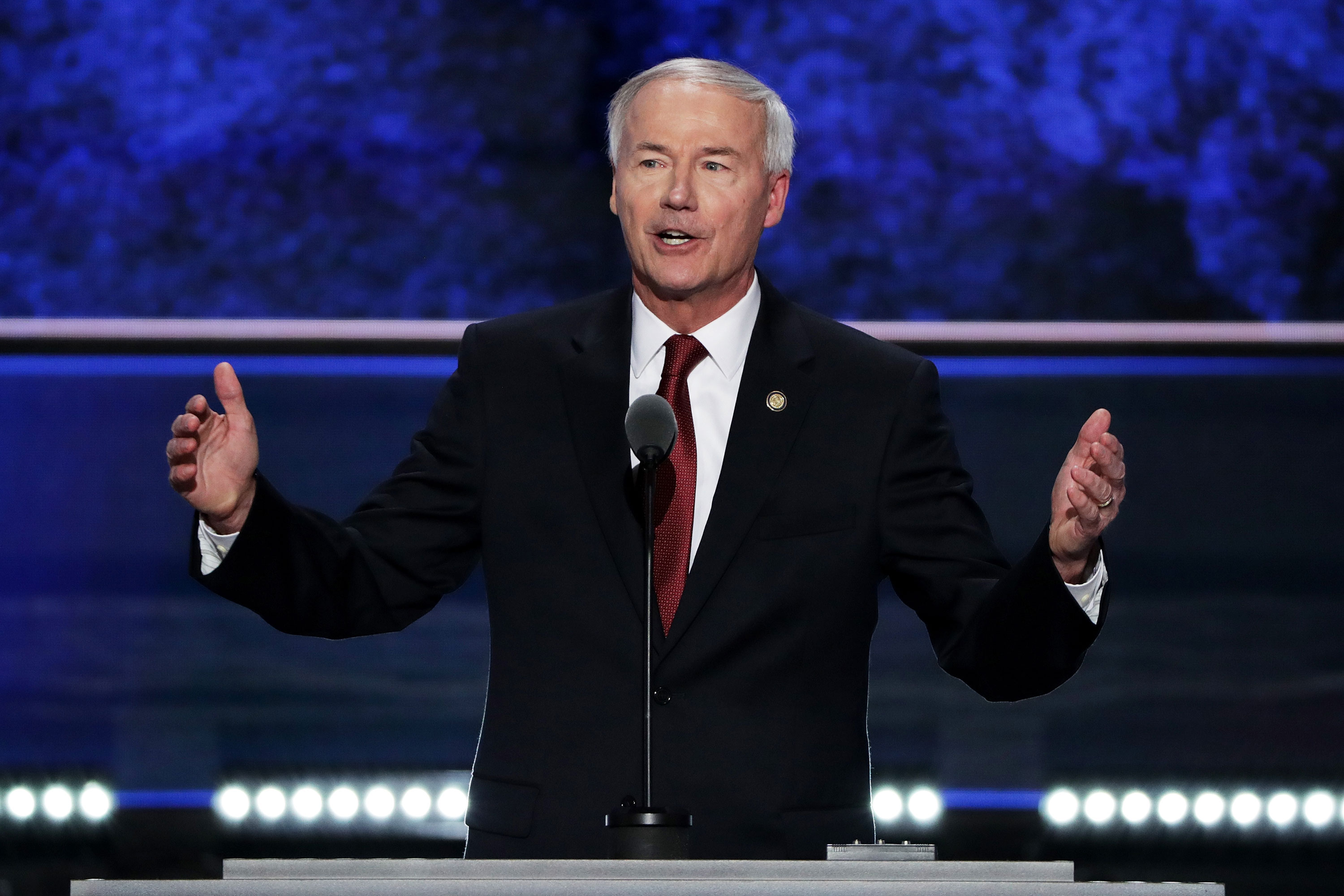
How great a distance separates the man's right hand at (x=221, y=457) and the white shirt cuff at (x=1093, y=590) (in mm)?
821

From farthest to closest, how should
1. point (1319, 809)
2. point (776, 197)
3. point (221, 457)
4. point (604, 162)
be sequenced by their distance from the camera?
point (604, 162) → point (1319, 809) → point (776, 197) → point (221, 457)

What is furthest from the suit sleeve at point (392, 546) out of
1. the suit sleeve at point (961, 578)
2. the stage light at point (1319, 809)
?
the stage light at point (1319, 809)

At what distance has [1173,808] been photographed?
12.4 ft

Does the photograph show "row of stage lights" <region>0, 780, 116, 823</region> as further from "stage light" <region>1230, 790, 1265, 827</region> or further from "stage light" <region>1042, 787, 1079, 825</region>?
"stage light" <region>1230, 790, 1265, 827</region>

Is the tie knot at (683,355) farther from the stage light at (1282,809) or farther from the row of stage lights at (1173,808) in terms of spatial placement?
the stage light at (1282,809)

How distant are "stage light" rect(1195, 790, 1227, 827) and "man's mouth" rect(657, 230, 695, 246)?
8.21ft

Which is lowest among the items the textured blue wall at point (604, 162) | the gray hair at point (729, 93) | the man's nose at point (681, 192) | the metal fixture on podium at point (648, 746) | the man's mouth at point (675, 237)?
the metal fixture on podium at point (648, 746)

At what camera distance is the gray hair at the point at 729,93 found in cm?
195

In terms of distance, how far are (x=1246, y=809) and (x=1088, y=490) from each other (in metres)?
2.72

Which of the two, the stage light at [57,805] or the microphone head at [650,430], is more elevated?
the stage light at [57,805]

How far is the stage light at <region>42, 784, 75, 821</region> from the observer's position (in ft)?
12.3

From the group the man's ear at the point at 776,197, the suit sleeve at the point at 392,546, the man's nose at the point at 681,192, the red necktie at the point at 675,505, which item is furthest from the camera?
the man's ear at the point at 776,197

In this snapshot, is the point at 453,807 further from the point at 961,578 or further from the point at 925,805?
the point at 961,578

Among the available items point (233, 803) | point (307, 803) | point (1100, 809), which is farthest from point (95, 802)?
point (1100, 809)
